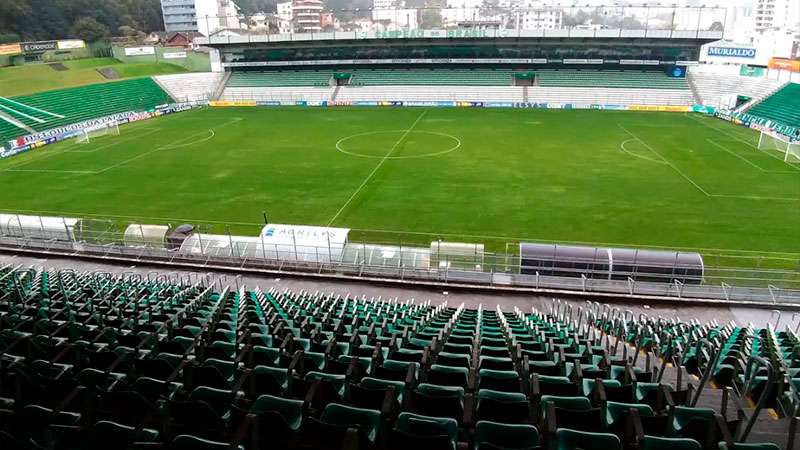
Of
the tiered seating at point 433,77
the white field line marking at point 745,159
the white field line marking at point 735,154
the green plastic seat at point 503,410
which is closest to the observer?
the green plastic seat at point 503,410

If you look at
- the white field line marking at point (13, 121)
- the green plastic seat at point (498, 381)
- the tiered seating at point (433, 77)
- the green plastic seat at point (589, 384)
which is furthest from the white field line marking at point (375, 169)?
the white field line marking at point (13, 121)

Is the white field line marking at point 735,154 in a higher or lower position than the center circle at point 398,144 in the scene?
lower

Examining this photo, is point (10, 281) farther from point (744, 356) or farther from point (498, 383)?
point (744, 356)

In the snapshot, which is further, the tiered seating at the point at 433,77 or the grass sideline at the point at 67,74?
the tiered seating at the point at 433,77

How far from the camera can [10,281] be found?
14602 mm

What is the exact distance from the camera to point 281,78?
79875 mm

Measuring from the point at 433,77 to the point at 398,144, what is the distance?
3383 centimetres

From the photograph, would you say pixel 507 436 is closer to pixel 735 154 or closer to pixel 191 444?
pixel 191 444

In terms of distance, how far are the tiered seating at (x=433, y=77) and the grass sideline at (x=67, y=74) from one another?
3271 cm

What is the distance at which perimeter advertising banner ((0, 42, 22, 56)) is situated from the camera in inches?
2940

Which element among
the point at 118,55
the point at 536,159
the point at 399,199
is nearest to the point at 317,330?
the point at 399,199

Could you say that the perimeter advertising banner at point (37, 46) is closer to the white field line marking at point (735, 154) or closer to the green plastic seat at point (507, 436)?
the white field line marking at point (735, 154)

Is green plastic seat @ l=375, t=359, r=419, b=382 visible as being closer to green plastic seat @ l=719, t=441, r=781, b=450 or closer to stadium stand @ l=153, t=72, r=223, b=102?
green plastic seat @ l=719, t=441, r=781, b=450

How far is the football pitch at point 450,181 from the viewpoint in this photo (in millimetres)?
26016
